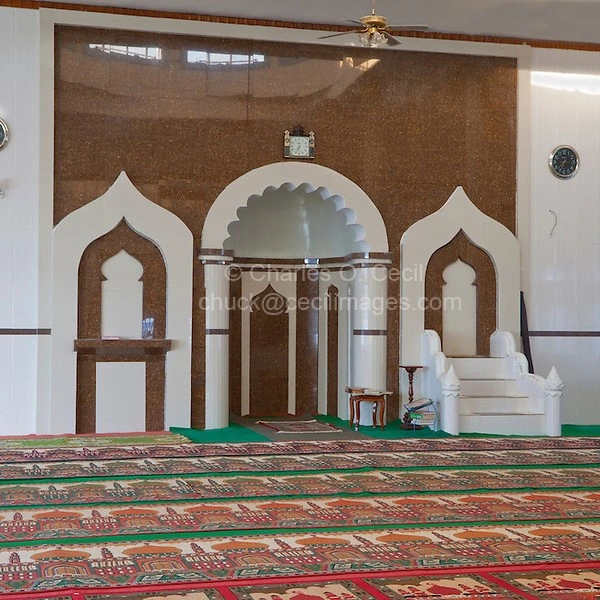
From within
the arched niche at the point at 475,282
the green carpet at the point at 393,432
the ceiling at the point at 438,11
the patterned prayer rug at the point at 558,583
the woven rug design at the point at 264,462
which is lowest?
the green carpet at the point at 393,432

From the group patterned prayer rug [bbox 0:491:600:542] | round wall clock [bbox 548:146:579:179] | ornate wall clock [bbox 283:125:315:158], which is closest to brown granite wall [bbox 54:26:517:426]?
ornate wall clock [bbox 283:125:315:158]

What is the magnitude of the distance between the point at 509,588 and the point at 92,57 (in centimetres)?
697

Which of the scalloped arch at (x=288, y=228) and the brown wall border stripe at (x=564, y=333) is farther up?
the scalloped arch at (x=288, y=228)

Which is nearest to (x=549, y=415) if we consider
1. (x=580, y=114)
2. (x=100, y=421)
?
(x=580, y=114)

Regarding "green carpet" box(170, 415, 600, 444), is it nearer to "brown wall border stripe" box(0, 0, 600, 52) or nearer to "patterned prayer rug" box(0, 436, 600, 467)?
"patterned prayer rug" box(0, 436, 600, 467)

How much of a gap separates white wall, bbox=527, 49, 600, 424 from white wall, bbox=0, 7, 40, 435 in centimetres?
500

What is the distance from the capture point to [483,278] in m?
10.4

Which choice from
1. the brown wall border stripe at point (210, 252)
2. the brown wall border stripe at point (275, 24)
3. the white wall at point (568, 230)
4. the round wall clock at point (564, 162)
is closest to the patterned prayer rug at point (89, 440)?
the brown wall border stripe at point (210, 252)

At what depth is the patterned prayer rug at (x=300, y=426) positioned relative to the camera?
9.52 m

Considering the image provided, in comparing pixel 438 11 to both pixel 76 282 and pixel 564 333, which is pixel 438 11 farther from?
pixel 76 282

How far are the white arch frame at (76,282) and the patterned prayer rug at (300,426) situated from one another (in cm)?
89

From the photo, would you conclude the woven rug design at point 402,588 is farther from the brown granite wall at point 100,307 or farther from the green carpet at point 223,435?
the brown granite wall at point 100,307

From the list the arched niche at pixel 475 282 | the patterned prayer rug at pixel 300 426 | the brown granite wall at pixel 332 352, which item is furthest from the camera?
the brown granite wall at pixel 332 352

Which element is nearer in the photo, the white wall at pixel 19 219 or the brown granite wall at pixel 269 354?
the white wall at pixel 19 219
